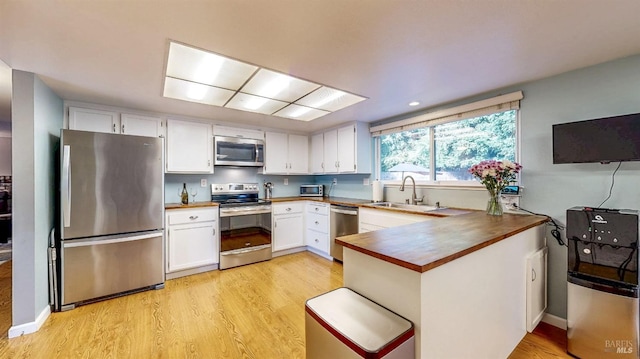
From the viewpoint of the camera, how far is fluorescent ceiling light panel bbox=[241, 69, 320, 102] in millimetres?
2172

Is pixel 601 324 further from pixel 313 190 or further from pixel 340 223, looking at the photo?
pixel 313 190

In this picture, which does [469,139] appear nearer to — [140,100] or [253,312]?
[253,312]

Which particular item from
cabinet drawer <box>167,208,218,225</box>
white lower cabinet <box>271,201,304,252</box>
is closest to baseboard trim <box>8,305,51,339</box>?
cabinet drawer <box>167,208,218,225</box>

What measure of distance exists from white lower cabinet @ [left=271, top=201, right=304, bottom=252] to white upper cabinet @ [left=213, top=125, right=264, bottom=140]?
3.86 ft

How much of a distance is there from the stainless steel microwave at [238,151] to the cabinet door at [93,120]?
45.9 inches

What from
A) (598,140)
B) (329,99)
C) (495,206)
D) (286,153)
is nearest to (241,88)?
(329,99)

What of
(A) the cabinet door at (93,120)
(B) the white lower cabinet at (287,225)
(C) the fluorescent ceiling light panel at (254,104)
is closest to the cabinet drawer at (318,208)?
(B) the white lower cabinet at (287,225)

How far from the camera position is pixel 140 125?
3.16m

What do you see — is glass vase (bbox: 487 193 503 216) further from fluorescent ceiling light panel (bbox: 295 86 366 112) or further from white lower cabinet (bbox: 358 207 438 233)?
fluorescent ceiling light panel (bbox: 295 86 366 112)

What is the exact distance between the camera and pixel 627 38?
5.26 ft

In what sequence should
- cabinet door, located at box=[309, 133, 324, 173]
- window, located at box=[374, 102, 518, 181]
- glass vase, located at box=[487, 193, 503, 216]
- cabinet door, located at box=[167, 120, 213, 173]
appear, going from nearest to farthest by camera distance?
1. glass vase, located at box=[487, 193, 503, 216]
2. window, located at box=[374, 102, 518, 181]
3. cabinet door, located at box=[167, 120, 213, 173]
4. cabinet door, located at box=[309, 133, 324, 173]

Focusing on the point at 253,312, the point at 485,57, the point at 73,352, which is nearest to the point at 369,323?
the point at 253,312

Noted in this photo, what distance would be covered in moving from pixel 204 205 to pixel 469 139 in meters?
3.37

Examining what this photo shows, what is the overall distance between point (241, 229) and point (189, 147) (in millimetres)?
1366
